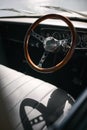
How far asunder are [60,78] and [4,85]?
0.78 meters

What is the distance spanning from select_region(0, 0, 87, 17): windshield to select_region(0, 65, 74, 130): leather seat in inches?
28.8

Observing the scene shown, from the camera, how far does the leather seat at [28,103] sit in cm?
149

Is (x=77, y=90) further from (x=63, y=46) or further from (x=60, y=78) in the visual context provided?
(x=63, y=46)

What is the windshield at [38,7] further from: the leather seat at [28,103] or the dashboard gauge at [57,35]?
the leather seat at [28,103]

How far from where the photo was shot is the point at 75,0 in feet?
7.68

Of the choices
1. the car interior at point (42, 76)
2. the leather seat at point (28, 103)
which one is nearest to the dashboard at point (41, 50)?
the car interior at point (42, 76)

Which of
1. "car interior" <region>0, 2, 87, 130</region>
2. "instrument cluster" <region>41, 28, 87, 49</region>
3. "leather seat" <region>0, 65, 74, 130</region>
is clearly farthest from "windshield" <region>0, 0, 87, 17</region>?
"leather seat" <region>0, 65, 74, 130</region>

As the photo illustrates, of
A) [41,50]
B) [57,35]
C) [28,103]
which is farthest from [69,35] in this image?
[28,103]

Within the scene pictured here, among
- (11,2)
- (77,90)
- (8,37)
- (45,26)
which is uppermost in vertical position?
(11,2)

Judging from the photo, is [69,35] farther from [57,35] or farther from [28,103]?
[28,103]

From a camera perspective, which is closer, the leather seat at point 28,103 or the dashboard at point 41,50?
the leather seat at point 28,103

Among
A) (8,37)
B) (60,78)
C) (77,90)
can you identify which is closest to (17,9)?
(8,37)

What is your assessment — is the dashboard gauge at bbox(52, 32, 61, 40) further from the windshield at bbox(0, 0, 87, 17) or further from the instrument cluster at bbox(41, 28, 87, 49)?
the windshield at bbox(0, 0, 87, 17)

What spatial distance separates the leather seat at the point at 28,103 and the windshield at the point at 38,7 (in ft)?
2.40
